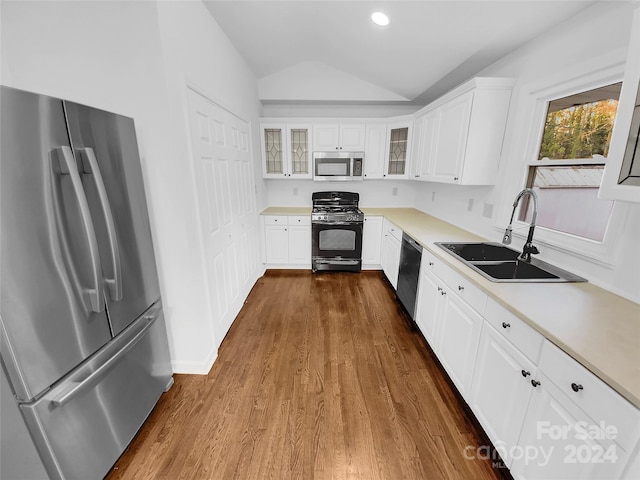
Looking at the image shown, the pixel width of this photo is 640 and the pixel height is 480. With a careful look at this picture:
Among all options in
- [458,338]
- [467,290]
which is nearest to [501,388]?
[458,338]

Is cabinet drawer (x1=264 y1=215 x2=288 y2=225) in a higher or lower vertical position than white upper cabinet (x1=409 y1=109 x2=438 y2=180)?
lower

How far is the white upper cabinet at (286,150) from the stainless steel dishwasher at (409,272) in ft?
6.31

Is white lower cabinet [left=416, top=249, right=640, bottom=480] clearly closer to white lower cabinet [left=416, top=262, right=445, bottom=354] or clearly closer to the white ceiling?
white lower cabinet [left=416, top=262, right=445, bottom=354]

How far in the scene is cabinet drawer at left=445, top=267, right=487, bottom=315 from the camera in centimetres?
149

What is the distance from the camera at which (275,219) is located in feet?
12.5

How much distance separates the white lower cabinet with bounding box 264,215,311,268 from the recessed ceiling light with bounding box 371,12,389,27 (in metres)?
2.30

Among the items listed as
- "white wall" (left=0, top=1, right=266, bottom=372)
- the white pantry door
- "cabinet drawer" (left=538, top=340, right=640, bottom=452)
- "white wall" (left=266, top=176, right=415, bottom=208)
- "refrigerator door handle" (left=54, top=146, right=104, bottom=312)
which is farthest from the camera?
"white wall" (left=266, top=176, right=415, bottom=208)

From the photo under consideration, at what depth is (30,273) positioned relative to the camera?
3.16 ft

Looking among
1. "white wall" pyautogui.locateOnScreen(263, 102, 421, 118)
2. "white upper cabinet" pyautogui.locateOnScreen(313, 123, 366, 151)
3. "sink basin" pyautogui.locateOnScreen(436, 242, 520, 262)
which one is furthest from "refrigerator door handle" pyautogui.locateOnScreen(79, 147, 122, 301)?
"white wall" pyautogui.locateOnScreen(263, 102, 421, 118)

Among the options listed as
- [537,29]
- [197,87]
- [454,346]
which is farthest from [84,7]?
[454,346]

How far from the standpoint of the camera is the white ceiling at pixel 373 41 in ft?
5.98

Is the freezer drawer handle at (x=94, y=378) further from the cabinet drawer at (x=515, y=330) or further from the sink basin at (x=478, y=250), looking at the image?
the sink basin at (x=478, y=250)

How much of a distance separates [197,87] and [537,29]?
2.44m

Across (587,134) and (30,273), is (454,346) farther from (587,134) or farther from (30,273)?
(30,273)
